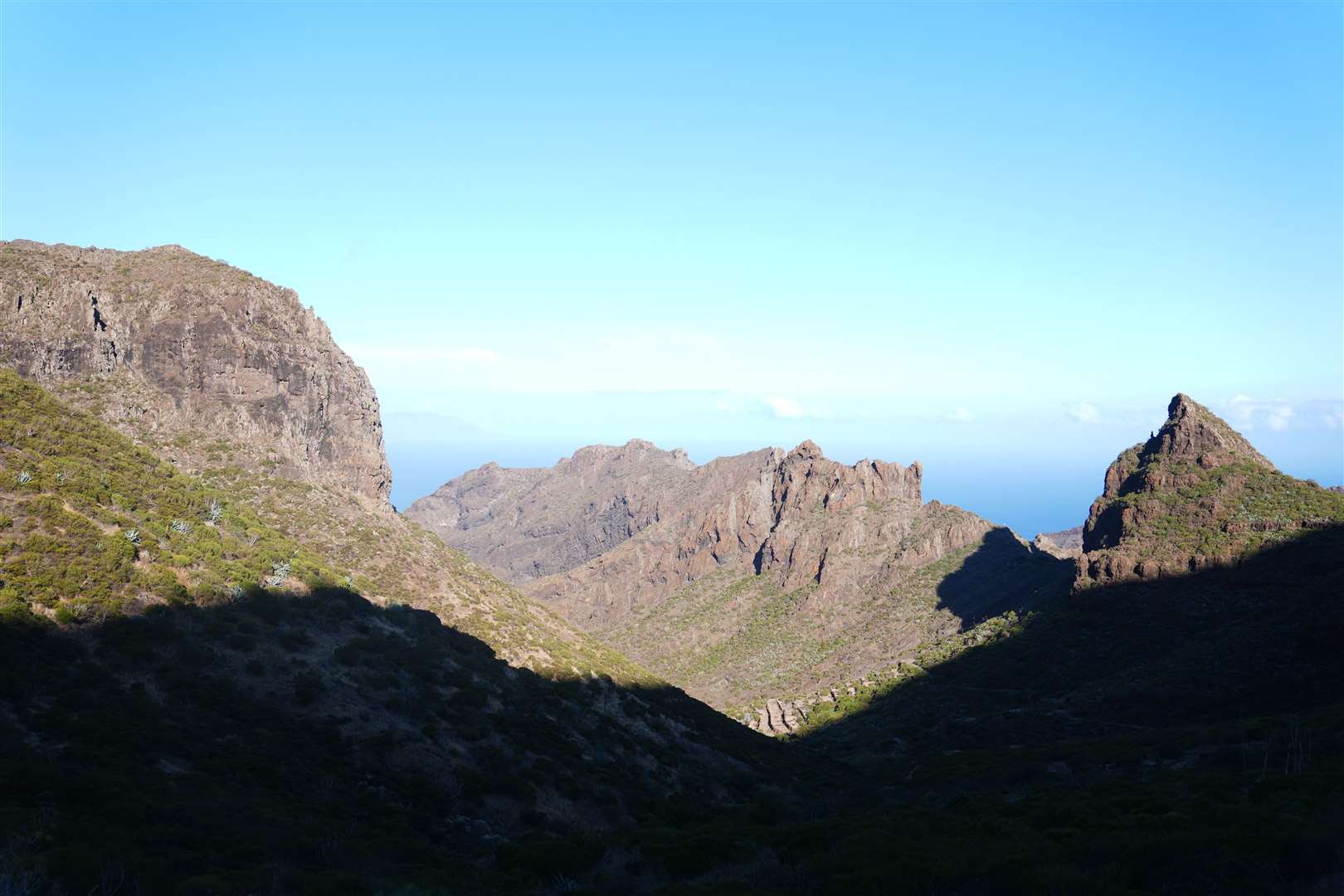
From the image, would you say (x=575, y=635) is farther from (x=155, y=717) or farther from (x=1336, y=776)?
(x=1336, y=776)

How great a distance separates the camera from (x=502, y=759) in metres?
35.1

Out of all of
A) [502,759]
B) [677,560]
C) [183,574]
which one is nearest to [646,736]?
[502,759]

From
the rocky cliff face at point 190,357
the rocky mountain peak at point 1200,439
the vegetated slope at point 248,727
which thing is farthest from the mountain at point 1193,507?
the rocky cliff face at point 190,357

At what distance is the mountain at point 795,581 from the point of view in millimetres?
108312

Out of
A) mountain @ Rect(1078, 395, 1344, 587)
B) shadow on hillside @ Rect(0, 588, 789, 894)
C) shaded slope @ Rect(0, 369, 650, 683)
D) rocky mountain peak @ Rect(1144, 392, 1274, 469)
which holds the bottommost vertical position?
shadow on hillside @ Rect(0, 588, 789, 894)

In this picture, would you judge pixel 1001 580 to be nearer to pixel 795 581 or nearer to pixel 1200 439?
pixel 1200 439

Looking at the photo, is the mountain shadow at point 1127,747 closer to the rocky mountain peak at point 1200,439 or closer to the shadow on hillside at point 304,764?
the shadow on hillside at point 304,764

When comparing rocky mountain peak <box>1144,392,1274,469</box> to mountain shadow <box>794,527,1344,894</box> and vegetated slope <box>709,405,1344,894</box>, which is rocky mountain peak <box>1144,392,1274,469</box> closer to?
vegetated slope <box>709,405,1344,894</box>

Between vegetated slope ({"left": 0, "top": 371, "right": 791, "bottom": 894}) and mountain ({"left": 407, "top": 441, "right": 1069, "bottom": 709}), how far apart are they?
57524mm

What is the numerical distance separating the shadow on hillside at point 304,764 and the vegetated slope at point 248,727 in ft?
0.31

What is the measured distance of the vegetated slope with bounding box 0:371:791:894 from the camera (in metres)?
19.4

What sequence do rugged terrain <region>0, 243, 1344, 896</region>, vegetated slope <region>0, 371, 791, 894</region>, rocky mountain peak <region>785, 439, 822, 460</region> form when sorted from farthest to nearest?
rocky mountain peak <region>785, 439, 822, 460</region>, vegetated slope <region>0, 371, 791, 894</region>, rugged terrain <region>0, 243, 1344, 896</region>

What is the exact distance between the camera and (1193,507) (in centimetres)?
8200

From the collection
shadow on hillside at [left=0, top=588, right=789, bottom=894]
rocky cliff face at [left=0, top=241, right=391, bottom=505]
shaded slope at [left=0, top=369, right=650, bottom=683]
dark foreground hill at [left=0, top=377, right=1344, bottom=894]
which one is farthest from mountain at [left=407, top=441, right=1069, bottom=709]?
rocky cliff face at [left=0, top=241, right=391, bottom=505]
